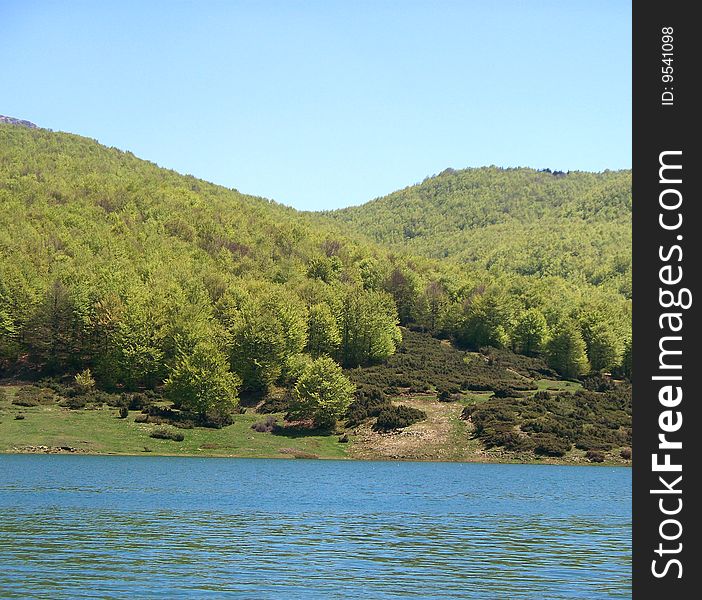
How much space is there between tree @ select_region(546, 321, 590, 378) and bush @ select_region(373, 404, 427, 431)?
4272 cm

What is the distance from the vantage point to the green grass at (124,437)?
290 ft

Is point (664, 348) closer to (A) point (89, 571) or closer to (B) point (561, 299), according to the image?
(A) point (89, 571)

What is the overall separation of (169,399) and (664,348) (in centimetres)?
9355

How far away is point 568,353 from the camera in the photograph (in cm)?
14238

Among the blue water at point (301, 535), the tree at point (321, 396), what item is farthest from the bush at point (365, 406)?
the blue water at point (301, 535)

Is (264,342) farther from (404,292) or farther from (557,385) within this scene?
(404,292)

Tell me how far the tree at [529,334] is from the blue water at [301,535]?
8389 centimetres

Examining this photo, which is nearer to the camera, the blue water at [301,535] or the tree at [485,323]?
the blue water at [301,535]

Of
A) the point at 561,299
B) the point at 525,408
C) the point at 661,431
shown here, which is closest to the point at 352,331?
the point at 525,408

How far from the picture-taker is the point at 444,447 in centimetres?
9706

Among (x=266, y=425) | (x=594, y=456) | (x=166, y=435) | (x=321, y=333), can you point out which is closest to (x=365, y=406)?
(x=266, y=425)

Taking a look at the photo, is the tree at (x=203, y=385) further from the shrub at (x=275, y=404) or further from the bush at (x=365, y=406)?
→ the bush at (x=365, y=406)

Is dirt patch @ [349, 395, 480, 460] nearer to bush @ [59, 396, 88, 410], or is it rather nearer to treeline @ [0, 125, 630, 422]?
treeline @ [0, 125, 630, 422]

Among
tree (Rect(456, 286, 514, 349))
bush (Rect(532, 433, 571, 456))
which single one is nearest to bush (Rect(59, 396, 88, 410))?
bush (Rect(532, 433, 571, 456))
